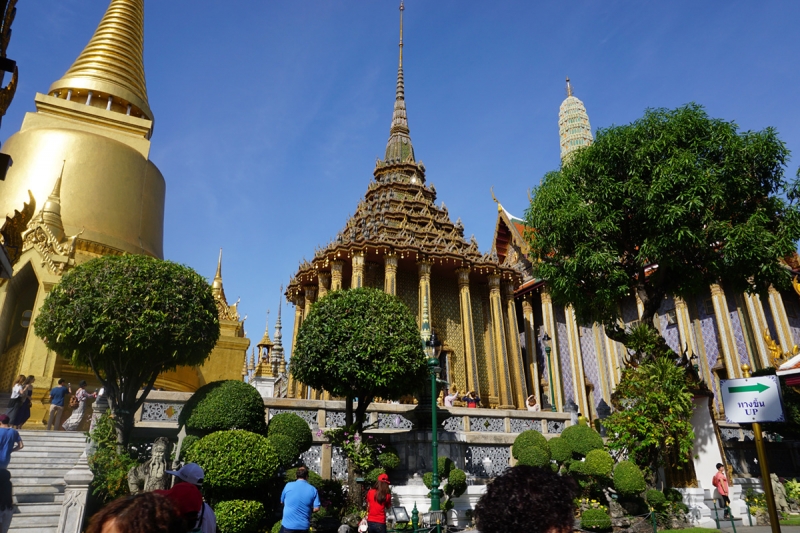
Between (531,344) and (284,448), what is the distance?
65.7 ft

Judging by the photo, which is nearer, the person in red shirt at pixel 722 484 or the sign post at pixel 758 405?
the sign post at pixel 758 405

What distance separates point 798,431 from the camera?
49.1ft

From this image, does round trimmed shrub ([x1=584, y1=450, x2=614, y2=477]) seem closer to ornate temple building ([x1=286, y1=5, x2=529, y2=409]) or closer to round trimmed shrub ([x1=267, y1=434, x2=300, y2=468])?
round trimmed shrub ([x1=267, y1=434, x2=300, y2=468])

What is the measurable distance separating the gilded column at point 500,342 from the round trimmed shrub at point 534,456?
→ 1117cm

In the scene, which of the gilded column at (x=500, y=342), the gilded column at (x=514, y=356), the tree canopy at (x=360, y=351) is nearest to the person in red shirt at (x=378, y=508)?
the tree canopy at (x=360, y=351)

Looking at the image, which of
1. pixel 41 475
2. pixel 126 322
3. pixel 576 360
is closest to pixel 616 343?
pixel 576 360

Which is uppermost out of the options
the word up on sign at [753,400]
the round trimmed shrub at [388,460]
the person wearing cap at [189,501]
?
the word up on sign at [753,400]

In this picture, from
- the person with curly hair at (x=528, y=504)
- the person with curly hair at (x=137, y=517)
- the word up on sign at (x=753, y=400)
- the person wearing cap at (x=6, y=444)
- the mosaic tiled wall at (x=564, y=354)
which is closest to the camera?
the person with curly hair at (x=137, y=517)

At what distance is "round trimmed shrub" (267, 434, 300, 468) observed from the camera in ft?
33.0

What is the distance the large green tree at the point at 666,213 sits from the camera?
12891mm

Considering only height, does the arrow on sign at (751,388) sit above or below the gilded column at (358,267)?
below

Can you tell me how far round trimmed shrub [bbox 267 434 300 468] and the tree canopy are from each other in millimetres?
1630

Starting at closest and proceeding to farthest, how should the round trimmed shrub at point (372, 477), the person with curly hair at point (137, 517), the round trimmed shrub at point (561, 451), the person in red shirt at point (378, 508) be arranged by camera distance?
the person with curly hair at point (137, 517) < the person in red shirt at point (378, 508) < the round trimmed shrub at point (372, 477) < the round trimmed shrub at point (561, 451)

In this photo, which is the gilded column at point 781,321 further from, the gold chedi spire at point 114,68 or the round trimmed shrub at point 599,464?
the gold chedi spire at point 114,68
